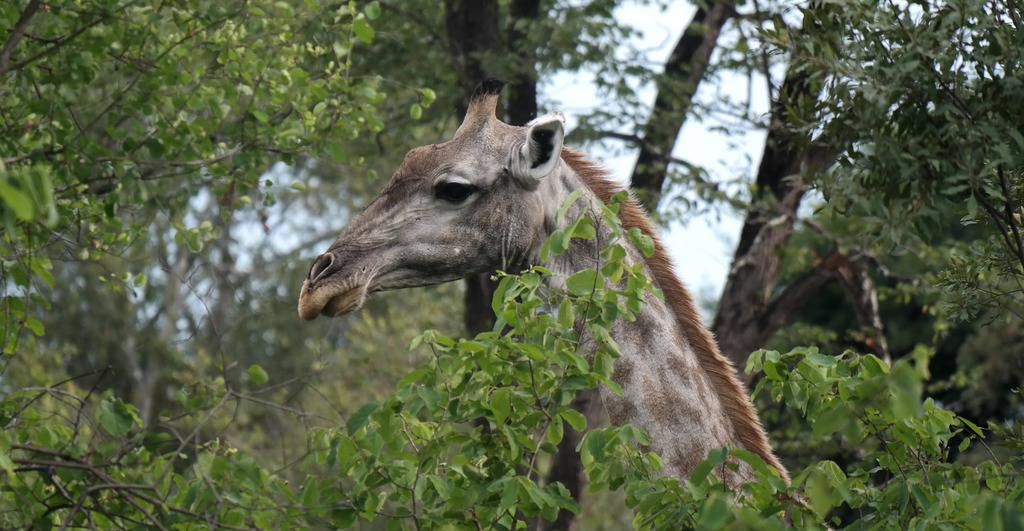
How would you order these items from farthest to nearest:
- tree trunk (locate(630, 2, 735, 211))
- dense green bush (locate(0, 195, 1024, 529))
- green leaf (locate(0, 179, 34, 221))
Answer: tree trunk (locate(630, 2, 735, 211)) → dense green bush (locate(0, 195, 1024, 529)) → green leaf (locate(0, 179, 34, 221))

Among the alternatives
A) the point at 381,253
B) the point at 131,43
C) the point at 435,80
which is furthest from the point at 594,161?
the point at 435,80

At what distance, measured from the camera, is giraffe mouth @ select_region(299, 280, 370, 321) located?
532 centimetres

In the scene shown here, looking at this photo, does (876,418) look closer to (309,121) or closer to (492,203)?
(492,203)

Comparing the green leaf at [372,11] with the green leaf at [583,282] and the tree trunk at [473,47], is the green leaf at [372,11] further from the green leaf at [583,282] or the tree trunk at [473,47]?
the tree trunk at [473,47]

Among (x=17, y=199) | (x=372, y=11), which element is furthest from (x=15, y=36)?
(x=17, y=199)

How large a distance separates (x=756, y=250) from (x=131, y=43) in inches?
211

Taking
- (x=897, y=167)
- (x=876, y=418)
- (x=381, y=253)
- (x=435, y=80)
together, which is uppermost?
(x=435, y=80)

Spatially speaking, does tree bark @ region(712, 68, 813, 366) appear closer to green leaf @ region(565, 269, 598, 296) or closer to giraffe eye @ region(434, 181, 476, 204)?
giraffe eye @ region(434, 181, 476, 204)

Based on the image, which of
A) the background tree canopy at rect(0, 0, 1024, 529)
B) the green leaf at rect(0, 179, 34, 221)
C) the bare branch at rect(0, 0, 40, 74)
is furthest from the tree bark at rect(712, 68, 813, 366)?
the green leaf at rect(0, 179, 34, 221)

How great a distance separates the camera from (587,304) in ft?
14.3

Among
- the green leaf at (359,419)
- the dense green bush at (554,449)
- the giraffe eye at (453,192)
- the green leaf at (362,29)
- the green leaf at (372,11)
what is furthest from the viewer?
the green leaf at (372,11)

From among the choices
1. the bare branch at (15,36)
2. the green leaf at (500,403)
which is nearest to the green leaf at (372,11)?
the bare branch at (15,36)

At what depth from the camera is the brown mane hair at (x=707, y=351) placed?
543 cm

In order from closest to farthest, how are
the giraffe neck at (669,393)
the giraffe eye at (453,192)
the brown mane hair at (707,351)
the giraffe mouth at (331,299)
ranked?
the giraffe neck at (669,393)
the giraffe mouth at (331,299)
the brown mane hair at (707,351)
the giraffe eye at (453,192)
